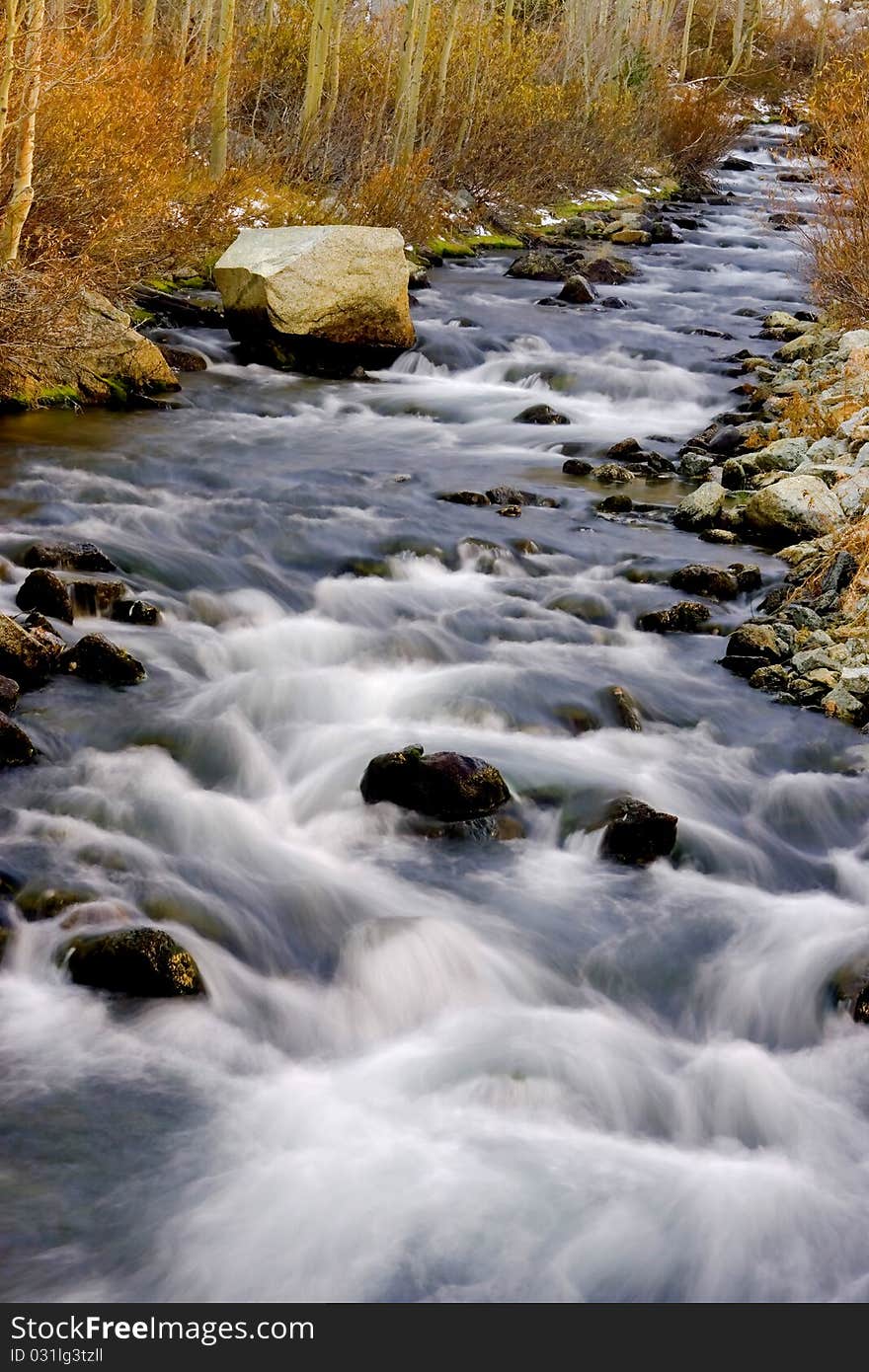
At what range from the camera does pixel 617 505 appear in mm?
9602

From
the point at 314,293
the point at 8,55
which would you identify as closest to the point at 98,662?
the point at 8,55

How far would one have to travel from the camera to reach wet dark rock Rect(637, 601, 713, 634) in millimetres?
7574

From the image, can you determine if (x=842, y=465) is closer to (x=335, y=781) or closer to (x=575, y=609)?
(x=575, y=609)

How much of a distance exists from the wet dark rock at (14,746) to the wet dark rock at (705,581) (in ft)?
14.5

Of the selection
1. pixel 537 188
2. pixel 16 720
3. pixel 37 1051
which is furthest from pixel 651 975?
pixel 537 188

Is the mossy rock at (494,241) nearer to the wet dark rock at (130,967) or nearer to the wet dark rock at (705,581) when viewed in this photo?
the wet dark rock at (705,581)

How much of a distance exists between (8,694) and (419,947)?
2183mm

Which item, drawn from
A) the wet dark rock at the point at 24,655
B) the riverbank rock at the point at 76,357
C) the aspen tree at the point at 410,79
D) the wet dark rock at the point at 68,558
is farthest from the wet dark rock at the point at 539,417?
the aspen tree at the point at 410,79

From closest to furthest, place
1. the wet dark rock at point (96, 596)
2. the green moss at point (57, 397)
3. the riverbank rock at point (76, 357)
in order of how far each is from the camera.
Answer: the wet dark rock at point (96, 596) < the riverbank rock at point (76, 357) < the green moss at point (57, 397)

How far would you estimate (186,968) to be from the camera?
13.3 feet

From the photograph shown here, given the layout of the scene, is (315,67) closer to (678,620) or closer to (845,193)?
(845,193)

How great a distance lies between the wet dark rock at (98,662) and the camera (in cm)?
596

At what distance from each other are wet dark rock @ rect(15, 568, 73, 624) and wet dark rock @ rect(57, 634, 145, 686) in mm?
469

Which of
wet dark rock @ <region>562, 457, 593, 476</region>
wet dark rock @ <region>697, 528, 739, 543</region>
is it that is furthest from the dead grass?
wet dark rock @ <region>697, 528, 739, 543</region>
